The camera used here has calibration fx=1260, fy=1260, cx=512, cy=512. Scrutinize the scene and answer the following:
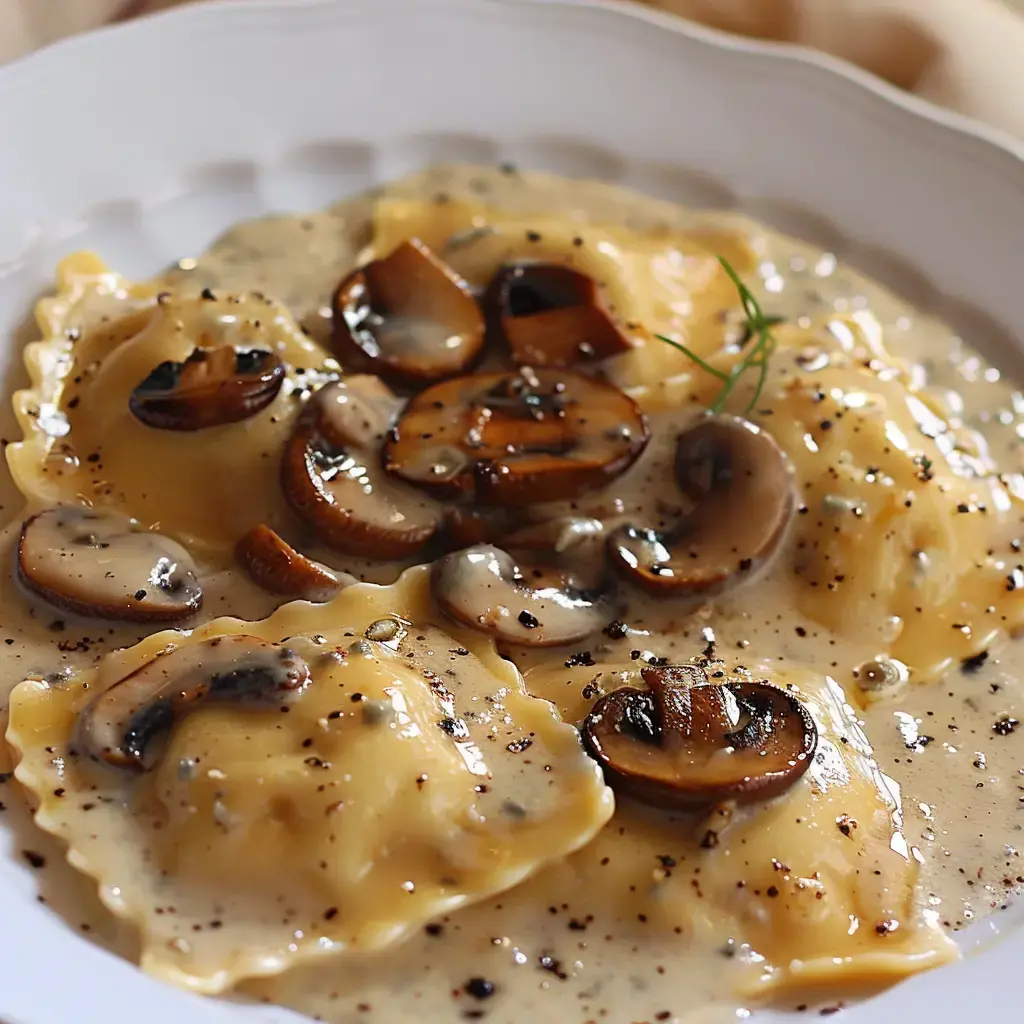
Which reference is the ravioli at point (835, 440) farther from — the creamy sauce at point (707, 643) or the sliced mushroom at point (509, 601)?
the sliced mushroom at point (509, 601)

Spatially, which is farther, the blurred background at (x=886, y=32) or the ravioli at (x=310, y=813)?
the blurred background at (x=886, y=32)

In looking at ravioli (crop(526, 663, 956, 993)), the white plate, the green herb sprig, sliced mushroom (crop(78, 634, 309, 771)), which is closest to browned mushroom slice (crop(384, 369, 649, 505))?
the green herb sprig

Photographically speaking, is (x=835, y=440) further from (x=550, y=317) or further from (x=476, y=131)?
(x=476, y=131)

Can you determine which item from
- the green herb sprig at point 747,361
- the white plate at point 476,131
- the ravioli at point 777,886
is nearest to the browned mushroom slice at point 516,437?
the green herb sprig at point 747,361

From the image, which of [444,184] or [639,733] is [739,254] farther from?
[639,733]

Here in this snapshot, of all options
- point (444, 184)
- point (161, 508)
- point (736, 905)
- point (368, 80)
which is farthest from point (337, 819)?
point (368, 80)

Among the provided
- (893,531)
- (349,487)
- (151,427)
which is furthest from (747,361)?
(151,427)

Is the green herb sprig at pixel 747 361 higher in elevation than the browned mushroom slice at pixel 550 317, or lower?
higher
